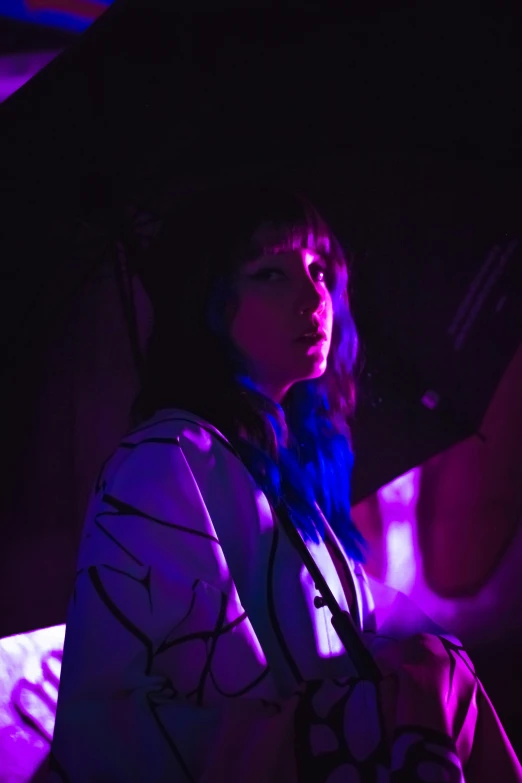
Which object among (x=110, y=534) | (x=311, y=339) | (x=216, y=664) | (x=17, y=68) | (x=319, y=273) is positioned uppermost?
(x=17, y=68)

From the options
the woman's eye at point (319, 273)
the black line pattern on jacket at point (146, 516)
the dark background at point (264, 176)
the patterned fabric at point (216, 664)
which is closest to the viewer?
the patterned fabric at point (216, 664)

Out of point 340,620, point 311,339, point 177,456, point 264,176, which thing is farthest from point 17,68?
point 340,620

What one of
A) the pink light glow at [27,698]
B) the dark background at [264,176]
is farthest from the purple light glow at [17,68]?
the pink light glow at [27,698]

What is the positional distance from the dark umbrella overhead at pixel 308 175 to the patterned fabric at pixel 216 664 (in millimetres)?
269

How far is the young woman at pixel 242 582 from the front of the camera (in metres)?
0.73

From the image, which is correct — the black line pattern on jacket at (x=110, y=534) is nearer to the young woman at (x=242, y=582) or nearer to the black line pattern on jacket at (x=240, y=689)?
the young woman at (x=242, y=582)

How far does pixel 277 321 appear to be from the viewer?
1130mm

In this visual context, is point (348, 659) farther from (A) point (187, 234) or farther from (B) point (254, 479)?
(A) point (187, 234)

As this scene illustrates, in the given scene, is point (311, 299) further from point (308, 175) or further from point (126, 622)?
point (126, 622)

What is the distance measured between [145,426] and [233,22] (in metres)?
0.62

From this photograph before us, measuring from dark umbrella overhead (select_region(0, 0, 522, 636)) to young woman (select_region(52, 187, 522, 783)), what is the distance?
0.38 feet

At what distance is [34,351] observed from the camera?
3.44 feet

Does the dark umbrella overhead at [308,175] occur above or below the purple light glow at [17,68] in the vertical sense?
below

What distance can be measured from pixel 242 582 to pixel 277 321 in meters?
0.46
